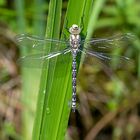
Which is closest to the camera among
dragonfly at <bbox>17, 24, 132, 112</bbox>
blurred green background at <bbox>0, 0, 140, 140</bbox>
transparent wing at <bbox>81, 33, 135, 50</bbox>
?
dragonfly at <bbox>17, 24, 132, 112</bbox>

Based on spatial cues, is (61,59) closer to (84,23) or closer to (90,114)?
(84,23)

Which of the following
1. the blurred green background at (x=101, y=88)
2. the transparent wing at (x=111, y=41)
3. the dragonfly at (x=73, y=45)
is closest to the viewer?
the dragonfly at (x=73, y=45)

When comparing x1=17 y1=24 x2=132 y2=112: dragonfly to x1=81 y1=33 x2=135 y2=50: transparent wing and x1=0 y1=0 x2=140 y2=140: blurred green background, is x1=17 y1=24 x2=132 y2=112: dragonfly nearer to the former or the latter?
x1=81 y1=33 x2=135 y2=50: transparent wing

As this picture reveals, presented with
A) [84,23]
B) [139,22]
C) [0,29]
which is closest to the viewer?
[84,23]

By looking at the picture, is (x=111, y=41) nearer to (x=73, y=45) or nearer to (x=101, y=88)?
(x=73, y=45)

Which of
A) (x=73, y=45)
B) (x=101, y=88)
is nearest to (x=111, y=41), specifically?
(x=73, y=45)

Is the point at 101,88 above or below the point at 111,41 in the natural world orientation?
below

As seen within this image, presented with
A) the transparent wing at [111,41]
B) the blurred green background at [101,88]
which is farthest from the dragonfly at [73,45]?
the blurred green background at [101,88]

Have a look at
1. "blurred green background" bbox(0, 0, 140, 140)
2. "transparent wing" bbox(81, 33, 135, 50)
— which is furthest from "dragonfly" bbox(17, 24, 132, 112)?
"blurred green background" bbox(0, 0, 140, 140)

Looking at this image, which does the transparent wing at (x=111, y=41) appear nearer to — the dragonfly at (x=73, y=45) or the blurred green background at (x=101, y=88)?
the dragonfly at (x=73, y=45)

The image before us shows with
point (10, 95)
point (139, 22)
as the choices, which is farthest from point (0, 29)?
Answer: point (139, 22)

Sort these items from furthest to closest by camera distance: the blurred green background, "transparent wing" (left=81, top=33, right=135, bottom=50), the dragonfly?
the blurred green background, "transparent wing" (left=81, top=33, right=135, bottom=50), the dragonfly
